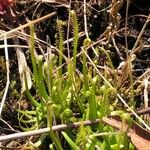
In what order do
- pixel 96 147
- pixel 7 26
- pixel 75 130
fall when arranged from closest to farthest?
pixel 96 147
pixel 75 130
pixel 7 26

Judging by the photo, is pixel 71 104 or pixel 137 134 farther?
pixel 71 104

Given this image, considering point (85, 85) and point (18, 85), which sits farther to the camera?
point (18, 85)

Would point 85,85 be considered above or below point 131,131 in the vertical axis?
above

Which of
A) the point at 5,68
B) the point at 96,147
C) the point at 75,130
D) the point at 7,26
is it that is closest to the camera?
the point at 96,147

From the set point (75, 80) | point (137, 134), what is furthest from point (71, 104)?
point (137, 134)

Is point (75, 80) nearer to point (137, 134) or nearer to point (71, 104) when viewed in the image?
point (71, 104)

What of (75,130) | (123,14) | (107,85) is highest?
(123,14)

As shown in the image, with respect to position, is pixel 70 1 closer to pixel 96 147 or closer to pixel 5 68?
pixel 5 68

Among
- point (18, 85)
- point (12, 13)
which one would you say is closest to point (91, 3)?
point (12, 13)
